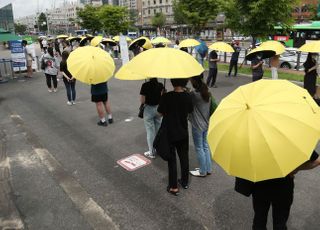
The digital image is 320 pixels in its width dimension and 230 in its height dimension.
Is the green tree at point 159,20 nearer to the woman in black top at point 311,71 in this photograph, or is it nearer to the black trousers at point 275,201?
the woman in black top at point 311,71

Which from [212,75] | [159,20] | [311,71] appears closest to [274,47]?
[311,71]

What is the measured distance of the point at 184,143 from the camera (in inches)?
177

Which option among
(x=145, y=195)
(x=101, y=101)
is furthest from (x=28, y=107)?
(x=145, y=195)

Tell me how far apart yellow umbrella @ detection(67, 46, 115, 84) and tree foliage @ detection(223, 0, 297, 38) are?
10321 millimetres

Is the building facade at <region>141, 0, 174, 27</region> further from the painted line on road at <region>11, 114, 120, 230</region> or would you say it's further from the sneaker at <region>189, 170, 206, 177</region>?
the sneaker at <region>189, 170, 206, 177</region>

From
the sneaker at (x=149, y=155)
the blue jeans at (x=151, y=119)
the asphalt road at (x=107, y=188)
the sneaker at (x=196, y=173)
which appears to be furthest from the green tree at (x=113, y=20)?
the sneaker at (x=196, y=173)

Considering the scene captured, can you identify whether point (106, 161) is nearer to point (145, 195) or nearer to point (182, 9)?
point (145, 195)

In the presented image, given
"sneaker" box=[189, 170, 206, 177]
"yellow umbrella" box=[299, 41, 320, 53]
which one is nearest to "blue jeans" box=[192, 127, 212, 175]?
"sneaker" box=[189, 170, 206, 177]

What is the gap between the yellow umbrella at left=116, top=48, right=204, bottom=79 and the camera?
3836 mm

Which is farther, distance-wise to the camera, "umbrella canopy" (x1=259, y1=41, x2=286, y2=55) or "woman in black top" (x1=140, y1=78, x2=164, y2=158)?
"umbrella canopy" (x1=259, y1=41, x2=286, y2=55)

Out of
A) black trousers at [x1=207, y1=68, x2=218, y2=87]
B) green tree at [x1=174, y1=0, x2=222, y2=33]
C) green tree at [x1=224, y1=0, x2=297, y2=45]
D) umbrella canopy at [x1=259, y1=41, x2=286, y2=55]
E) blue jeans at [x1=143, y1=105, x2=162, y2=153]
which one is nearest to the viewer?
blue jeans at [x1=143, y1=105, x2=162, y2=153]

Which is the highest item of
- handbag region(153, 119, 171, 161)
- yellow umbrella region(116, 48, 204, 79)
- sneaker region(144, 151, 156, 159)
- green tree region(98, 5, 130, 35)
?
green tree region(98, 5, 130, 35)

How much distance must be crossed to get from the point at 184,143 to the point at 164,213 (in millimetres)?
1000

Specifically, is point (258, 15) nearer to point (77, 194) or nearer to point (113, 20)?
point (77, 194)
